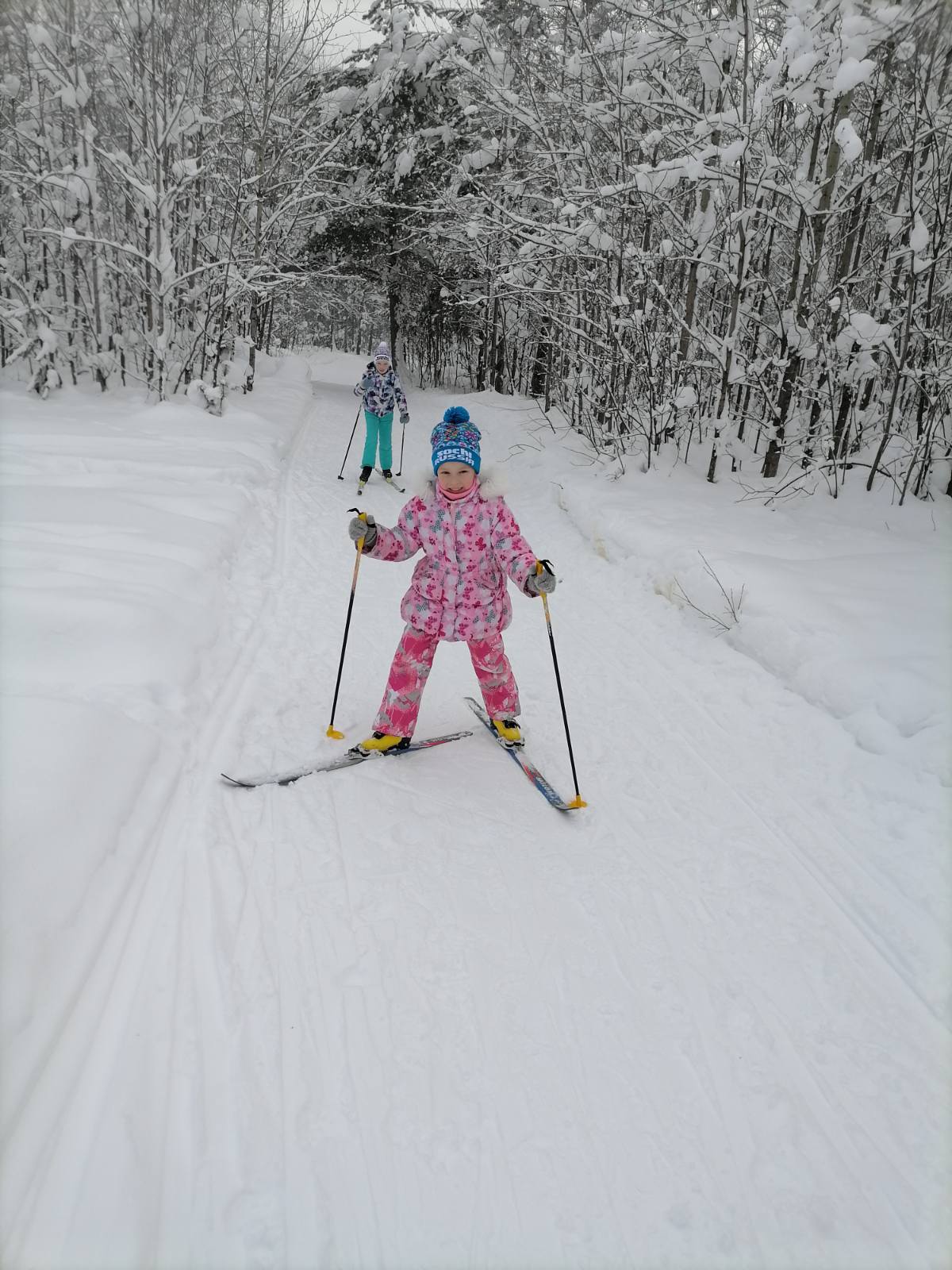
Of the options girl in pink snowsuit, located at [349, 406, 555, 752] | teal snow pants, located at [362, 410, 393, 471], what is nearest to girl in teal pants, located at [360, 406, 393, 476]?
teal snow pants, located at [362, 410, 393, 471]

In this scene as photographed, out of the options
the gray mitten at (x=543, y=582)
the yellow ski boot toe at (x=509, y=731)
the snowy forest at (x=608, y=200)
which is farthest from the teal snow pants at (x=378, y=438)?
the gray mitten at (x=543, y=582)

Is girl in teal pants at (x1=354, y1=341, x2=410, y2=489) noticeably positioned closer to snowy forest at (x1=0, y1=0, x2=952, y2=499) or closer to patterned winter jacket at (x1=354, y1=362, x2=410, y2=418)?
patterned winter jacket at (x1=354, y1=362, x2=410, y2=418)

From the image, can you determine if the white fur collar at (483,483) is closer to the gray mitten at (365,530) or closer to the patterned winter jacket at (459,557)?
the patterned winter jacket at (459,557)

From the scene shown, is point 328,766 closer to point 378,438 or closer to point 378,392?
point 378,438

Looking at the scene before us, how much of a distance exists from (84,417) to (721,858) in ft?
32.8

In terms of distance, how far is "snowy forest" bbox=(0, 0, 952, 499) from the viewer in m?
6.32

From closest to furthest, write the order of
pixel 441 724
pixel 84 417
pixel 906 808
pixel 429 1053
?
pixel 429 1053 < pixel 906 808 < pixel 441 724 < pixel 84 417

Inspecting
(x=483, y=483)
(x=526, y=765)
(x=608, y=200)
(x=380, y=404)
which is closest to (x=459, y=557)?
(x=483, y=483)

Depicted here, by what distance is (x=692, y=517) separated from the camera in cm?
718

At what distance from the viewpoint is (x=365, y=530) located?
3.33m

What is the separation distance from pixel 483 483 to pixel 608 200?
6.05m

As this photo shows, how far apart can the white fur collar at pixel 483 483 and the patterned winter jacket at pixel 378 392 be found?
7.08m

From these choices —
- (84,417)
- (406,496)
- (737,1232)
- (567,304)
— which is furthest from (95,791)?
(567,304)

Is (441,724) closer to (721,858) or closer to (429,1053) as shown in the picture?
(721,858)
